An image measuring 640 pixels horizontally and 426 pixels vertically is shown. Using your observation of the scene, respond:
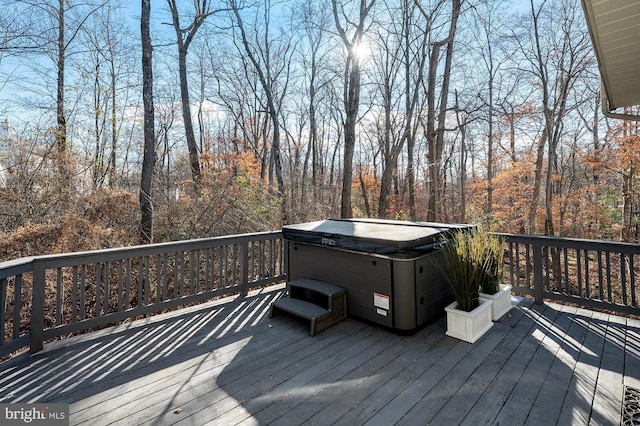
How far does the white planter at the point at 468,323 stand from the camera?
8.45 ft

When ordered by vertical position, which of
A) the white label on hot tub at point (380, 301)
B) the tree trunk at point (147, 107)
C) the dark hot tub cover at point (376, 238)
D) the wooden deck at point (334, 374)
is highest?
the tree trunk at point (147, 107)

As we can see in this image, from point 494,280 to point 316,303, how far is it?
6.01 ft

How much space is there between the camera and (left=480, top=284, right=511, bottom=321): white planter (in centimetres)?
296

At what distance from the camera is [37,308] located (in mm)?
2434

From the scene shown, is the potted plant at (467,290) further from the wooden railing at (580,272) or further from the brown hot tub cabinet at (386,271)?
the wooden railing at (580,272)

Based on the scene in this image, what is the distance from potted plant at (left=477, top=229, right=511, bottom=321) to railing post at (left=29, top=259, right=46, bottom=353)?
3860 millimetres

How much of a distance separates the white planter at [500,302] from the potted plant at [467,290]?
0.19 meters

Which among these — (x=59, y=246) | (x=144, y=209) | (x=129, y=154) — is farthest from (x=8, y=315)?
(x=129, y=154)

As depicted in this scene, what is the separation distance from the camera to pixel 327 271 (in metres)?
3.19

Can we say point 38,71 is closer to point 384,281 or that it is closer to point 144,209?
point 144,209

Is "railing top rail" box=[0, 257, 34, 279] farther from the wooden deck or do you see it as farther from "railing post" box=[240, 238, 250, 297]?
"railing post" box=[240, 238, 250, 297]

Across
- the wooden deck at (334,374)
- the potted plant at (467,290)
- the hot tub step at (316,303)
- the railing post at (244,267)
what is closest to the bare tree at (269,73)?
the railing post at (244,267)

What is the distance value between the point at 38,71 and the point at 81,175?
349 cm

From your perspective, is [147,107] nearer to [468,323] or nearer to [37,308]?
[37,308]
